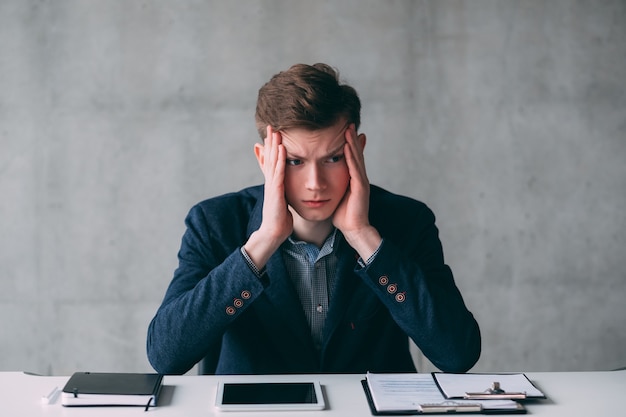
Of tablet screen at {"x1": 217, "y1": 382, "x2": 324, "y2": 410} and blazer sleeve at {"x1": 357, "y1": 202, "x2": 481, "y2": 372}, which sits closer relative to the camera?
tablet screen at {"x1": 217, "y1": 382, "x2": 324, "y2": 410}

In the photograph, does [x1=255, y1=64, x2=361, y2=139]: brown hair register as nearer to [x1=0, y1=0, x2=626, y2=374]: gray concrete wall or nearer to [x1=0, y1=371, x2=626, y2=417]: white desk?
[x1=0, y1=371, x2=626, y2=417]: white desk

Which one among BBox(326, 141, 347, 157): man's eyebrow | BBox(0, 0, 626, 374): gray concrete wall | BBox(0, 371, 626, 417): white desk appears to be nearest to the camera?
→ BBox(0, 371, 626, 417): white desk

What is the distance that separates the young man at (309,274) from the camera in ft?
5.53

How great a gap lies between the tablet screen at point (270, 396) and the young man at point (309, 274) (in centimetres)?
25

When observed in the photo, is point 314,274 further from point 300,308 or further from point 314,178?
point 314,178

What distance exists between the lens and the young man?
1.69m

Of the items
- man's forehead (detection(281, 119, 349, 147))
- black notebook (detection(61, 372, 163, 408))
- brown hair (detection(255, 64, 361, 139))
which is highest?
brown hair (detection(255, 64, 361, 139))

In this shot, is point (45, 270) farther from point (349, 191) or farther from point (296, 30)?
point (349, 191)

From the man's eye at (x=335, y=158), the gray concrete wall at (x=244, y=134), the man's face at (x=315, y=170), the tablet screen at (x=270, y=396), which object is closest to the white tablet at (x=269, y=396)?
the tablet screen at (x=270, y=396)

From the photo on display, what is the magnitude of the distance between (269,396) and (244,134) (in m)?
1.87

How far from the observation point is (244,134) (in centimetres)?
310

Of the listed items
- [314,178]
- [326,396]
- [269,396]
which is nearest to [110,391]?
[269,396]

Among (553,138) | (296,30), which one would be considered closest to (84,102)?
(296,30)

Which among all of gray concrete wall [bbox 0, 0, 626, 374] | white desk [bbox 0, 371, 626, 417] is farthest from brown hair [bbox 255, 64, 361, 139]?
gray concrete wall [bbox 0, 0, 626, 374]
